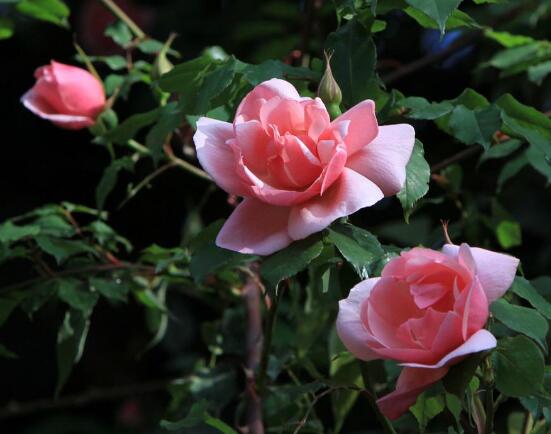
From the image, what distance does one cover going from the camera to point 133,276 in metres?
1.17

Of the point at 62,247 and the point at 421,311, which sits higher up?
the point at 421,311

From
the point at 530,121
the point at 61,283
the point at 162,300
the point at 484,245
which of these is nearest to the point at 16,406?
the point at 162,300

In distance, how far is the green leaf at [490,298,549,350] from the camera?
2.34 ft

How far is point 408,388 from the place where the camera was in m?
0.69

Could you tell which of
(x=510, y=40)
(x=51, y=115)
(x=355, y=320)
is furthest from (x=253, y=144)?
(x=510, y=40)

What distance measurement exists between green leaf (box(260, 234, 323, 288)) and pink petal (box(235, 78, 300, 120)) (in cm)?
10

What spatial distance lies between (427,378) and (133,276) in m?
0.55

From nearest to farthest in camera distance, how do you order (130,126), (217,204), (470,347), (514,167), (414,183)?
(470,347) < (414,183) < (130,126) < (514,167) < (217,204)

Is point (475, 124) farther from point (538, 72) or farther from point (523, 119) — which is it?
point (538, 72)

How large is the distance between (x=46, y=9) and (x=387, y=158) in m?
0.70

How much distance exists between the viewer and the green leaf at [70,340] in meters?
1.09

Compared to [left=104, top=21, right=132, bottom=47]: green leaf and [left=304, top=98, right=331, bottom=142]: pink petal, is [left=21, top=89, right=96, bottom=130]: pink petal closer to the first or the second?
[left=104, top=21, right=132, bottom=47]: green leaf

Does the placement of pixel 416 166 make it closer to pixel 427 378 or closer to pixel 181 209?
pixel 427 378

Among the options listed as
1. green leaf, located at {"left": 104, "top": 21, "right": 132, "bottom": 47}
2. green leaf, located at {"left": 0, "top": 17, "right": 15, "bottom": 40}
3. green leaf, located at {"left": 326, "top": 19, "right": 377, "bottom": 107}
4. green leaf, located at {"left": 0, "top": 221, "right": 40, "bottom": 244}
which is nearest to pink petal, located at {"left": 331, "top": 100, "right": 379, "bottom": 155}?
green leaf, located at {"left": 326, "top": 19, "right": 377, "bottom": 107}
